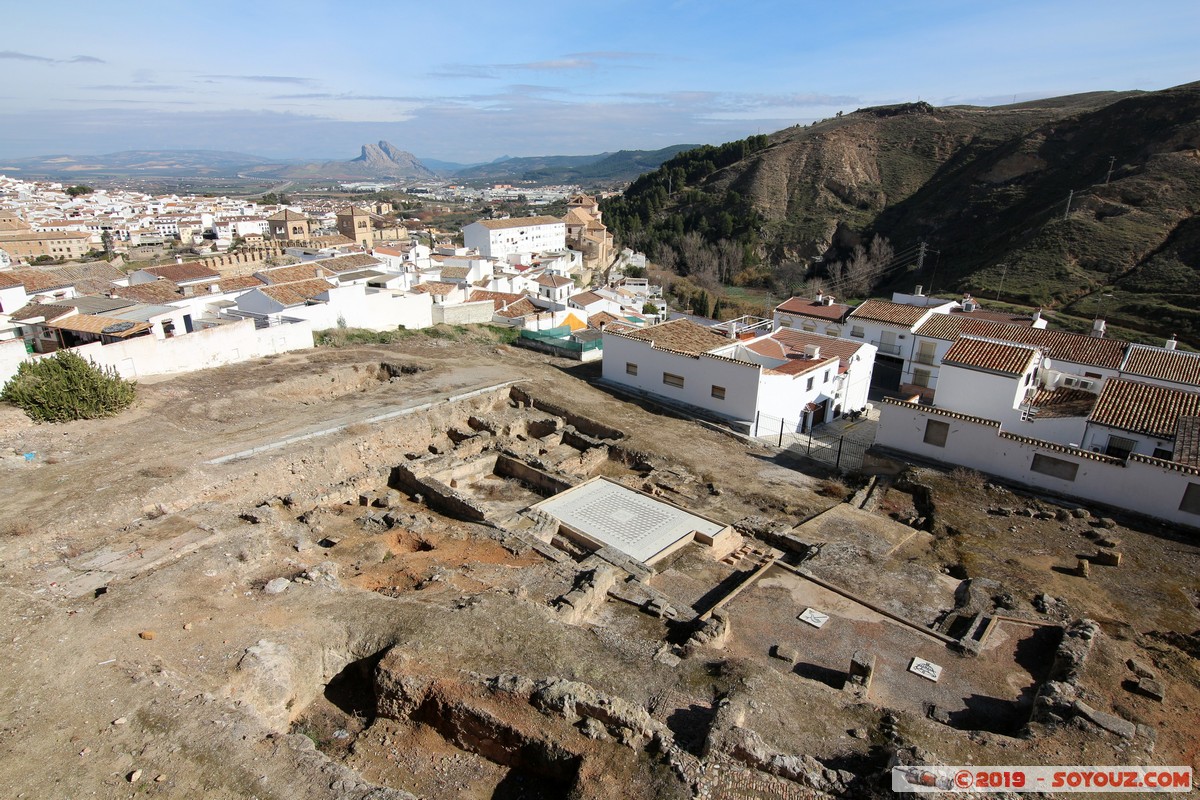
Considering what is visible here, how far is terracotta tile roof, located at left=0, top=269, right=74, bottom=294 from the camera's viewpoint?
2898 cm

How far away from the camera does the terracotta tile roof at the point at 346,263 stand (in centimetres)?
3631

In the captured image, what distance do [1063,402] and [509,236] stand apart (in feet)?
189

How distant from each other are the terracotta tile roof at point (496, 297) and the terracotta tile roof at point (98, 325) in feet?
61.9

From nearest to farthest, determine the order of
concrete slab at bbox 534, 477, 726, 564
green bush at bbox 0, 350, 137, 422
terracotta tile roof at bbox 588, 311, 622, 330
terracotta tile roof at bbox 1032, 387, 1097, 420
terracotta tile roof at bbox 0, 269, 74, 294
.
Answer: concrete slab at bbox 534, 477, 726, 564
green bush at bbox 0, 350, 137, 422
terracotta tile roof at bbox 1032, 387, 1097, 420
terracotta tile roof at bbox 0, 269, 74, 294
terracotta tile roof at bbox 588, 311, 622, 330

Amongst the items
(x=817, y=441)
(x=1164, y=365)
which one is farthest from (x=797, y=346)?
(x=1164, y=365)

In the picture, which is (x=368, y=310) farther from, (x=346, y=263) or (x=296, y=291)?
(x=346, y=263)

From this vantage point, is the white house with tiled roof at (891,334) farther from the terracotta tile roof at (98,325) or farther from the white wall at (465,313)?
the terracotta tile roof at (98,325)

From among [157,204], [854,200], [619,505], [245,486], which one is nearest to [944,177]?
[854,200]

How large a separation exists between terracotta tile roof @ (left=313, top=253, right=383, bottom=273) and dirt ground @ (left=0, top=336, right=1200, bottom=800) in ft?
62.5

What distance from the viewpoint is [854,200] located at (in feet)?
253

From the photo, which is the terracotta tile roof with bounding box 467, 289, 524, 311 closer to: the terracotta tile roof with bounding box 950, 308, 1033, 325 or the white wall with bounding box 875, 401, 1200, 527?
the terracotta tile roof with bounding box 950, 308, 1033, 325

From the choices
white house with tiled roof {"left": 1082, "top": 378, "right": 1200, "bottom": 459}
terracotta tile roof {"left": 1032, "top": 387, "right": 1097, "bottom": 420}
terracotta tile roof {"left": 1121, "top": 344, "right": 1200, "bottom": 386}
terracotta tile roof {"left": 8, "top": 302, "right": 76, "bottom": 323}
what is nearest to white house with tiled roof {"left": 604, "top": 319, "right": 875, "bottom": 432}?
terracotta tile roof {"left": 1032, "top": 387, "right": 1097, "bottom": 420}

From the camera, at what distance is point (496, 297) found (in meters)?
40.6

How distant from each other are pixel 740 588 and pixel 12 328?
1115 inches
